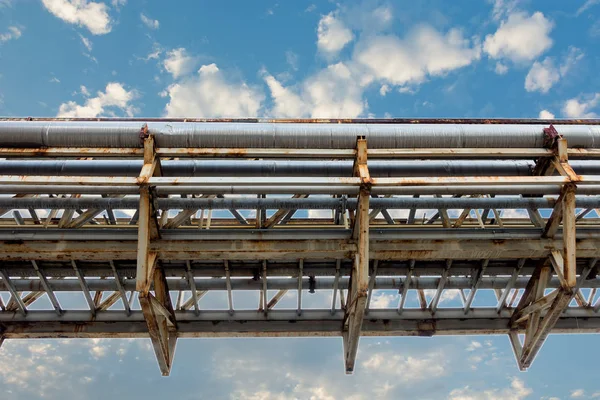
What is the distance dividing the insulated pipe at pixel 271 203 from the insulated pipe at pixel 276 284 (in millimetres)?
2832

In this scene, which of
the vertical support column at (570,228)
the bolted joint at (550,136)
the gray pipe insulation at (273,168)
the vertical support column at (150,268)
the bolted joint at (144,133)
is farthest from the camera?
the gray pipe insulation at (273,168)

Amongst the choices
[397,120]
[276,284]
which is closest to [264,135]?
[397,120]

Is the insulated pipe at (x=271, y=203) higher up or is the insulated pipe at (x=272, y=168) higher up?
the insulated pipe at (x=272, y=168)

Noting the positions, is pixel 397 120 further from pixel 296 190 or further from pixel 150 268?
pixel 150 268

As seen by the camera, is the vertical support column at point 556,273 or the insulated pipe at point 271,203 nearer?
the vertical support column at point 556,273

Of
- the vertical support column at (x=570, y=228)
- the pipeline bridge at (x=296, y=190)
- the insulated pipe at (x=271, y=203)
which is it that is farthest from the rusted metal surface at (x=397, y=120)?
the vertical support column at (x=570, y=228)

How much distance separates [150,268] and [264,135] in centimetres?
378

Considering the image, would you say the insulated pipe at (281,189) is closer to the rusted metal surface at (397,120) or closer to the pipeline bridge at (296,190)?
the pipeline bridge at (296,190)

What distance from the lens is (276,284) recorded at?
38.2ft

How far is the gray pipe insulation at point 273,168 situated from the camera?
31.3 ft

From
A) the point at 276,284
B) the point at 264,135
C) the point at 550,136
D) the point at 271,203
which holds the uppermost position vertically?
the point at 264,135

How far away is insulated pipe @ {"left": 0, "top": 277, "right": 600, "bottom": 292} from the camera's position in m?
11.4

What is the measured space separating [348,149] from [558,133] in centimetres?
468

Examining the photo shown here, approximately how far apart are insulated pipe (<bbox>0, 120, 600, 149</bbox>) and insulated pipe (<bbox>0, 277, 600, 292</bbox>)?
410cm
